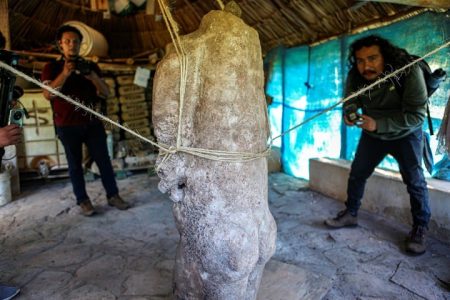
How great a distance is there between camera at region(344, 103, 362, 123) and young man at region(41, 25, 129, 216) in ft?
8.22

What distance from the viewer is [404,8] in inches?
130

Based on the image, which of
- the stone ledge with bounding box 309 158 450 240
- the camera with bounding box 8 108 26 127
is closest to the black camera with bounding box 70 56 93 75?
the camera with bounding box 8 108 26 127

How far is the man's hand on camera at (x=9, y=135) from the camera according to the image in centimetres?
191

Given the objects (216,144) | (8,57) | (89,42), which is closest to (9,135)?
(8,57)

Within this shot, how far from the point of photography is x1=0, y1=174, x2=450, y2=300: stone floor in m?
2.13

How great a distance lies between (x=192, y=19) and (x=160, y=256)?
4559mm

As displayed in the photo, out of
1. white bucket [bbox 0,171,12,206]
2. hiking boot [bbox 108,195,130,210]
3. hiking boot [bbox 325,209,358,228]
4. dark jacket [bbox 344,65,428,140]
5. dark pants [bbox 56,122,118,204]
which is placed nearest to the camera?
dark jacket [bbox 344,65,428,140]

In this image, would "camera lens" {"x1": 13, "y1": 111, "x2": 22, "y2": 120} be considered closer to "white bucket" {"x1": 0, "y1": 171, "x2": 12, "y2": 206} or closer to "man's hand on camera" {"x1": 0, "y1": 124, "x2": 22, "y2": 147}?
"man's hand on camera" {"x1": 0, "y1": 124, "x2": 22, "y2": 147}

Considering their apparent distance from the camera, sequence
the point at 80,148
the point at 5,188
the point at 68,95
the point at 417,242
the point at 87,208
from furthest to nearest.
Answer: the point at 5,188, the point at 87,208, the point at 80,148, the point at 68,95, the point at 417,242

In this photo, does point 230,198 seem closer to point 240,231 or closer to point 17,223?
→ point 240,231

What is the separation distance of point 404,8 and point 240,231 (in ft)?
10.5

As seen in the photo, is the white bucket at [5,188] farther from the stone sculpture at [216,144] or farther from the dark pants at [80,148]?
the stone sculpture at [216,144]

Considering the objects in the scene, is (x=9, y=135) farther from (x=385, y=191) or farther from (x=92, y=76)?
(x=385, y=191)

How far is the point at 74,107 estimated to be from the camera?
334 centimetres
